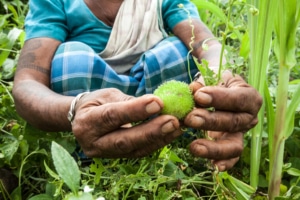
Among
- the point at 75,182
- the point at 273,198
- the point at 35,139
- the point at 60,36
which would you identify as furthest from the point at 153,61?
the point at 75,182

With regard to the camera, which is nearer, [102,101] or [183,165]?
[102,101]

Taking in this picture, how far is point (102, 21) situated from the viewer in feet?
5.66

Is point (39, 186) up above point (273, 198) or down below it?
below

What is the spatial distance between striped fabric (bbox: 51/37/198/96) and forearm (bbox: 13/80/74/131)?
8 cm

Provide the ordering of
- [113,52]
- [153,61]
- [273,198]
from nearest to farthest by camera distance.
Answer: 1. [273,198]
2. [153,61]
3. [113,52]

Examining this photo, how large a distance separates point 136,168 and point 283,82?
0.45 m

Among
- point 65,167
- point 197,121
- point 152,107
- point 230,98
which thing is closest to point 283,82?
point 230,98

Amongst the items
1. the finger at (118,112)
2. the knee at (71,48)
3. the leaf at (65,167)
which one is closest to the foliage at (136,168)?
the leaf at (65,167)

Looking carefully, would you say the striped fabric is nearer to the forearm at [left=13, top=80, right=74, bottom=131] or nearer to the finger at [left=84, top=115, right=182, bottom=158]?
the forearm at [left=13, top=80, right=74, bottom=131]

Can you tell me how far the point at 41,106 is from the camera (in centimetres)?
136

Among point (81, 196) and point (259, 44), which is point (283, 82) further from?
point (81, 196)

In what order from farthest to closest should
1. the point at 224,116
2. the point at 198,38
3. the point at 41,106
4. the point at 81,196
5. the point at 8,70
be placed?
the point at 8,70
the point at 198,38
the point at 41,106
the point at 224,116
the point at 81,196

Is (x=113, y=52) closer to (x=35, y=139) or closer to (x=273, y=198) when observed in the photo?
(x=35, y=139)

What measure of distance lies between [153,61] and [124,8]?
268 millimetres
